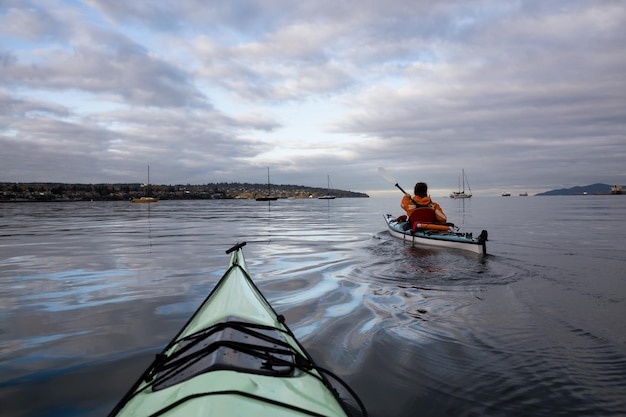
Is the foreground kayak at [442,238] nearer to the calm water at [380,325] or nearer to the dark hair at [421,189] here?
the calm water at [380,325]

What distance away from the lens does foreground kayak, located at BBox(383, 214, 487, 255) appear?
11219 mm

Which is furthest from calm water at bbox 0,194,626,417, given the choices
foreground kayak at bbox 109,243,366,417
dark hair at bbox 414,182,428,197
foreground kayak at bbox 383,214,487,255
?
dark hair at bbox 414,182,428,197

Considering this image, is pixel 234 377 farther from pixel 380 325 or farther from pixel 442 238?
pixel 442 238

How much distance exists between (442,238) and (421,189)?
223 cm

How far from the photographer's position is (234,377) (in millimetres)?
2191

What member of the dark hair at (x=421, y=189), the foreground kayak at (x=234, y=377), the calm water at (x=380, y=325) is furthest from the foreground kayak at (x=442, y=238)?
the foreground kayak at (x=234, y=377)

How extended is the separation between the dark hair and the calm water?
11.2ft

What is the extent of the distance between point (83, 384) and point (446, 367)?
3.75m

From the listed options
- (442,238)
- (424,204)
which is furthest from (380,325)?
(424,204)

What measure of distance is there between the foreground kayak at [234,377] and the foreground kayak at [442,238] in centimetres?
927

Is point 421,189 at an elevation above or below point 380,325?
above

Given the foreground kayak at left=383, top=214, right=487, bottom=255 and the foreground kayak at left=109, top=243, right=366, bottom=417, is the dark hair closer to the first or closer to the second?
the foreground kayak at left=383, top=214, right=487, bottom=255

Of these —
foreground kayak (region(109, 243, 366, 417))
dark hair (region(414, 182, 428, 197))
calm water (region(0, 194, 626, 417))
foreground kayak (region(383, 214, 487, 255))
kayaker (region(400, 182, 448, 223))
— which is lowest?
calm water (region(0, 194, 626, 417))

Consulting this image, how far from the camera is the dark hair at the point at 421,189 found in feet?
45.0
